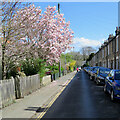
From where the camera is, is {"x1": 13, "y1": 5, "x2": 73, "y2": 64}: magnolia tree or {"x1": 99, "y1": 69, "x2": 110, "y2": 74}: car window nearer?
{"x1": 13, "y1": 5, "x2": 73, "y2": 64}: magnolia tree

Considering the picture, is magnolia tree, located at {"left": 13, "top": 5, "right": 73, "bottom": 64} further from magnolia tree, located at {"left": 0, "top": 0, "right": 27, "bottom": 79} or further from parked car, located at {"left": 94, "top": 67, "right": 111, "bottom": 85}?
parked car, located at {"left": 94, "top": 67, "right": 111, "bottom": 85}

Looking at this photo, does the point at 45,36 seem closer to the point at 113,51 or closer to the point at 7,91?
the point at 7,91

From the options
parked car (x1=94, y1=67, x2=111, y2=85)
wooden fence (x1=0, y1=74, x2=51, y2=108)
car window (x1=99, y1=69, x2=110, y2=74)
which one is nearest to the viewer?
wooden fence (x1=0, y1=74, x2=51, y2=108)

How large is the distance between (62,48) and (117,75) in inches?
302

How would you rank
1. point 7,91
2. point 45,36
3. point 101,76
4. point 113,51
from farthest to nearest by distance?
point 113,51 < point 101,76 < point 45,36 < point 7,91

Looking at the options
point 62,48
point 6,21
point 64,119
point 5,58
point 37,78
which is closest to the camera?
point 64,119

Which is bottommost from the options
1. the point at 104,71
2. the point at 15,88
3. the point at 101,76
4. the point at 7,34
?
the point at 15,88

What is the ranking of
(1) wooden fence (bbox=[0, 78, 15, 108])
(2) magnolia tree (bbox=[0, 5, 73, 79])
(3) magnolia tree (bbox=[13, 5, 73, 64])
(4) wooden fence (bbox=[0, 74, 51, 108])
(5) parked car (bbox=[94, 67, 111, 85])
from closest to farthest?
(1) wooden fence (bbox=[0, 78, 15, 108]), (4) wooden fence (bbox=[0, 74, 51, 108]), (2) magnolia tree (bbox=[0, 5, 73, 79]), (3) magnolia tree (bbox=[13, 5, 73, 64]), (5) parked car (bbox=[94, 67, 111, 85])

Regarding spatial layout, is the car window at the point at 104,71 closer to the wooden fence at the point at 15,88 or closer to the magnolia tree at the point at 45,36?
the magnolia tree at the point at 45,36

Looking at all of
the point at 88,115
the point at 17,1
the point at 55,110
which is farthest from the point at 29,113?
the point at 17,1

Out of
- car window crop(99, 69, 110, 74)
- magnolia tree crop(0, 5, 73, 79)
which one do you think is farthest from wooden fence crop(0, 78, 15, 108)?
car window crop(99, 69, 110, 74)

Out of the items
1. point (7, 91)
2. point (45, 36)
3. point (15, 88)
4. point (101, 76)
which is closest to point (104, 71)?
point (101, 76)

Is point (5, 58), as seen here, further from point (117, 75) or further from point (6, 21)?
point (117, 75)

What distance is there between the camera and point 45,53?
1589cm
